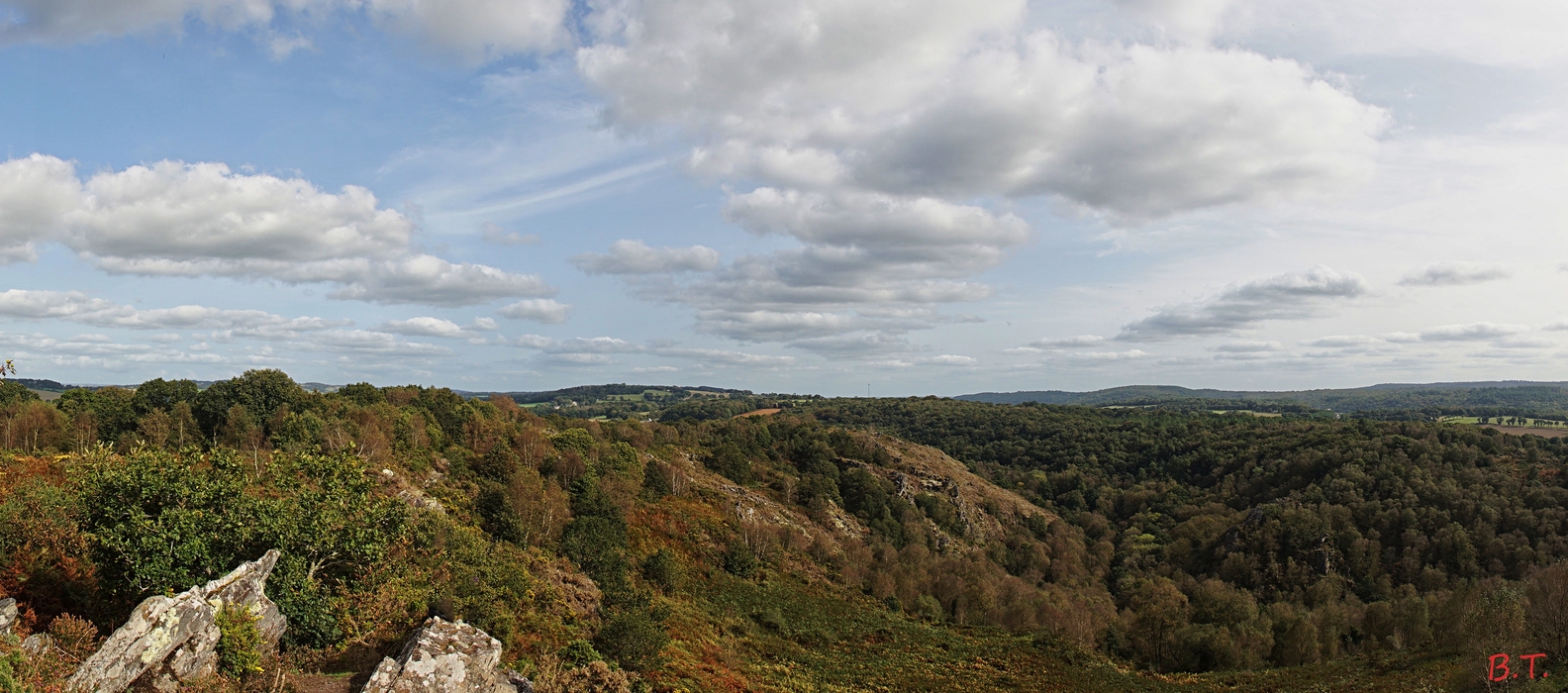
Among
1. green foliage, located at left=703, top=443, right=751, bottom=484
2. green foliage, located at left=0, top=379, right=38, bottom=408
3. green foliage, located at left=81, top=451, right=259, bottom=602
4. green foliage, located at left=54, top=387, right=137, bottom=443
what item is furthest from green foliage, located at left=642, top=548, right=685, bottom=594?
green foliage, located at left=0, top=379, right=38, bottom=408

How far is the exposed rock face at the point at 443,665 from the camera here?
21.7m

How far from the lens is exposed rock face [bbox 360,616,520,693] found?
71.2 feet

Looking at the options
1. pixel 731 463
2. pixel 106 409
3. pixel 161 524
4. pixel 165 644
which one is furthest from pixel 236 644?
pixel 731 463

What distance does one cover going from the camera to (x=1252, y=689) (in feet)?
178

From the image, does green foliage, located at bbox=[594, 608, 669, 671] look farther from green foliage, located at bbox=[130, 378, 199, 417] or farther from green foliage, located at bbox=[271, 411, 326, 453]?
green foliage, located at bbox=[130, 378, 199, 417]

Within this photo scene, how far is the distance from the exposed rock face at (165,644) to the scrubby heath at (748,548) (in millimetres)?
989

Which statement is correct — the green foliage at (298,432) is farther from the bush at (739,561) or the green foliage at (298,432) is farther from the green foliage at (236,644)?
the bush at (739,561)

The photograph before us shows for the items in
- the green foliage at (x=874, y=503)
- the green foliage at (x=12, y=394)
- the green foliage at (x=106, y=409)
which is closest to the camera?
the green foliage at (x=12, y=394)

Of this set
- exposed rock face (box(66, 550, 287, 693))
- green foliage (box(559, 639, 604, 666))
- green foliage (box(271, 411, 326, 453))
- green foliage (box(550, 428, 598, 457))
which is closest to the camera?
exposed rock face (box(66, 550, 287, 693))

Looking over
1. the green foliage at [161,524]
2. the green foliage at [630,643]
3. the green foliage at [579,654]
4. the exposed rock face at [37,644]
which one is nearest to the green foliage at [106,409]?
the green foliage at [161,524]

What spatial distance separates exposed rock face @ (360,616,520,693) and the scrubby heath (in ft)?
7.53
